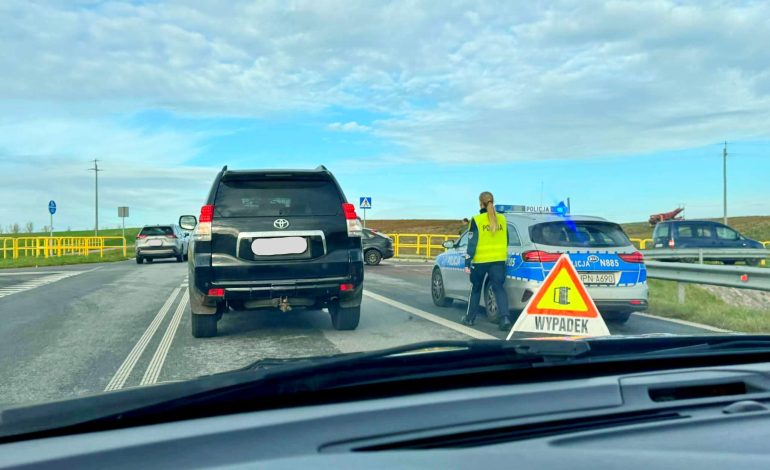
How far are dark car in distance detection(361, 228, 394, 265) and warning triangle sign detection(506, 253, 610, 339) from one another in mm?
18458

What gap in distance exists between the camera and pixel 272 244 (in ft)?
24.0

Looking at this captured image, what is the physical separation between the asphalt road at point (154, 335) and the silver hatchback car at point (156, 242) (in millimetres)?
13991

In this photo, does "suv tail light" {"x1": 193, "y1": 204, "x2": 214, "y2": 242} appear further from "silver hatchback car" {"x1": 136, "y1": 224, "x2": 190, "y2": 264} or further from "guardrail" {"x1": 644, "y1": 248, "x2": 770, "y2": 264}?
"silver hatchback car" {"x1": 136, "y1": 224, "x2": 190, "y2": 264}

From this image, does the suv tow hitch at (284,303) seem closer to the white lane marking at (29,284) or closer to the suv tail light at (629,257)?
the suv tail light at (629,257)

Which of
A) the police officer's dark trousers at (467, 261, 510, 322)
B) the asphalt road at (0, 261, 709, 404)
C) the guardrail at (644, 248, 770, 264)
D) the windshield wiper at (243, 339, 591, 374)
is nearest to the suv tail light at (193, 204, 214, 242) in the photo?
the asphalt road at (0, 261, 709, 404)

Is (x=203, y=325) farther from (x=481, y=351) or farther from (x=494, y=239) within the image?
(x=481, y=351)

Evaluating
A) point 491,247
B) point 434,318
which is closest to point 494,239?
point 491,247

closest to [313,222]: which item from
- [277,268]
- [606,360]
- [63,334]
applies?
[277,268]

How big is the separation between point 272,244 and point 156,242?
2169cm

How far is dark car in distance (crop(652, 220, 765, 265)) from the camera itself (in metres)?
23.4

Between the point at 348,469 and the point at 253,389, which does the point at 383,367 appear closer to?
the point at 253,389

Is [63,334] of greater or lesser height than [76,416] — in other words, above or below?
below

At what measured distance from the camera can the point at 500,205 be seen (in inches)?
383

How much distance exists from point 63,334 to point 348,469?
7750 mm
